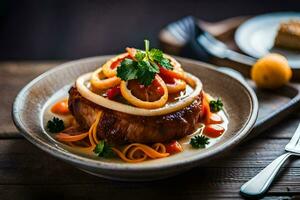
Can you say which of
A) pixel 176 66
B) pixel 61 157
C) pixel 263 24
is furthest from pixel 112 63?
pixel 263 24

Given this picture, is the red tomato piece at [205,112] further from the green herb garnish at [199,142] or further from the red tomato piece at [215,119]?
the green herb garnish at [199,142]

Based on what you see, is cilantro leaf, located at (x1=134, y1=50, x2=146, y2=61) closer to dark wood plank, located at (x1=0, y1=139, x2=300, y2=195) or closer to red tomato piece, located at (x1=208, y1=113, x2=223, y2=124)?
red tomato piece, located at (x1=208, y1=113, x2=223, y2=124)

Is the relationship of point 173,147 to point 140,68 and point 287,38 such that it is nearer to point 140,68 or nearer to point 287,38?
point 140,68

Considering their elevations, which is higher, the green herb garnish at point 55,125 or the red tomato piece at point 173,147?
the red tomato piece at point 173,147

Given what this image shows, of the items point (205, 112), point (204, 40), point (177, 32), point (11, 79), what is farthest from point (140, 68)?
point (177, 32)

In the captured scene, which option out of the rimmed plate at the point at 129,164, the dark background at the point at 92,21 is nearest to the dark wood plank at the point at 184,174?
the rimmed plate at the point at 129,164

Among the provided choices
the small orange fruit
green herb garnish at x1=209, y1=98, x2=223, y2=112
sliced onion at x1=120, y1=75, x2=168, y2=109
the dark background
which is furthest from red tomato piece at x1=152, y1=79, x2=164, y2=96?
the dark background

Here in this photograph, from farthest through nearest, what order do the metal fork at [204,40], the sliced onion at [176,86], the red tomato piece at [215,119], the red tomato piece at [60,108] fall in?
the metal fork at [204,40], the red tomato piece at [60,108], the red tomato piece at [215,119], the sliced onion at [176,86]
